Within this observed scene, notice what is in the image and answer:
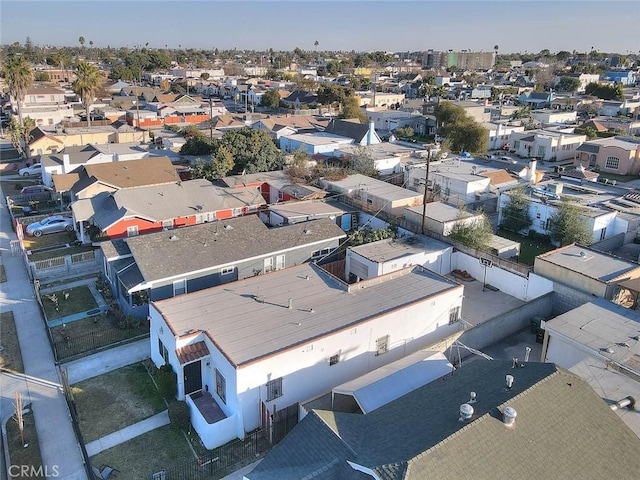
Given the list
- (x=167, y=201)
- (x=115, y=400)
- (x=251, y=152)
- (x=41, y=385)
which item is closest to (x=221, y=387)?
(x=115, y=400)

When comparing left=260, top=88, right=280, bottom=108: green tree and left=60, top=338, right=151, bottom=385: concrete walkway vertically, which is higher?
left=260, top=88, right=280, bottom=108: green tree

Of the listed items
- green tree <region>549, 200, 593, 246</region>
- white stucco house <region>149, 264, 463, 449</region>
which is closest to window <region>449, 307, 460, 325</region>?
white stucco house <region>149, 264, 463, 449</region>

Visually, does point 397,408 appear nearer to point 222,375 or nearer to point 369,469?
point 369,469

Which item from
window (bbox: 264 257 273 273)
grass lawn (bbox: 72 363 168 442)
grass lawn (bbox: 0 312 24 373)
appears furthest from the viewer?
window (bbox: 264 257 273 273)

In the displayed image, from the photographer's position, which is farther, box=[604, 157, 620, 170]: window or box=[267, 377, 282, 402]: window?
box=[604, 157, 620, 170]: window

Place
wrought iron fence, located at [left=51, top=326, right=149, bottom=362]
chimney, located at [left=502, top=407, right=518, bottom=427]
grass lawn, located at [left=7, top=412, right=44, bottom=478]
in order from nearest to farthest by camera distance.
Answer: chimney, located at [left=502, top=407, right=518, bottom=427]
grass lawn, located at [left=7, top=412, right=44, bottom=478]
wrought iron fence, located at [left=51, top=326, right=149, bottom=362]

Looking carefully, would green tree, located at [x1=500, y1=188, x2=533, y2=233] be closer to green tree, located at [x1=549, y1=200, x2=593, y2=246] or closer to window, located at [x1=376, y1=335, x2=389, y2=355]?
green tree, located at [x1=549, y1=200, x2=593, y2=246]
